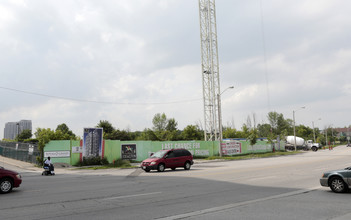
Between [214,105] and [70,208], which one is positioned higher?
[214,105]

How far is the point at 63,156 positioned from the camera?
27.0 meters

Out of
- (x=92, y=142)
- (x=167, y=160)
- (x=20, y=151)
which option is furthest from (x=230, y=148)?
(x=20, y=151)

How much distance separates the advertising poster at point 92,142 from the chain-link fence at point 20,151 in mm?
4706

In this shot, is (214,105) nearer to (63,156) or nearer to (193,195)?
(63,156)

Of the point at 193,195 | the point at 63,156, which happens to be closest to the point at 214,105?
the point at 63,156

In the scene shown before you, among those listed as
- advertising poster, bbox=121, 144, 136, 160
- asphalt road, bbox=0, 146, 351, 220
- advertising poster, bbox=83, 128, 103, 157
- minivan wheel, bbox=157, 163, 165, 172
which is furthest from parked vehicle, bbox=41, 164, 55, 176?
advertising poster, bbox=121, 144, 136, 160

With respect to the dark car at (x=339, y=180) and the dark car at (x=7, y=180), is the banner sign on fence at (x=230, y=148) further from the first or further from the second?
the dark car at (x=7, y=180)

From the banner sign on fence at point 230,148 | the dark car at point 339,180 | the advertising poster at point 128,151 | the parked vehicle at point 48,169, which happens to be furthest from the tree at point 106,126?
the dark car at point 339,180

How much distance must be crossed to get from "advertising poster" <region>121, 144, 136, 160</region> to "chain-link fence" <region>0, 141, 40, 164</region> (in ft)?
28.1

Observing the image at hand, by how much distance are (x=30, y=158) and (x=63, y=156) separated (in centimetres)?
597

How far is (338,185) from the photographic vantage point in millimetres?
10102

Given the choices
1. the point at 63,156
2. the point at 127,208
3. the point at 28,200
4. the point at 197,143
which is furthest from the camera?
the point at 197,143

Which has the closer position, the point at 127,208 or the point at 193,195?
the point at 127,208

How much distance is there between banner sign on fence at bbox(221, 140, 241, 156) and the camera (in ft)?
148
